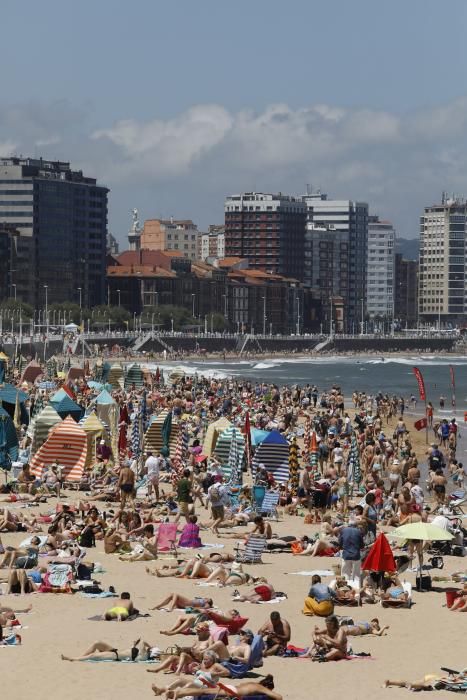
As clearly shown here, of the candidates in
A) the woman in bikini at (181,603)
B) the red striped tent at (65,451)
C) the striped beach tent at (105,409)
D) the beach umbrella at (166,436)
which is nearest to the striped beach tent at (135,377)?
the striped beach tent at (105,409)

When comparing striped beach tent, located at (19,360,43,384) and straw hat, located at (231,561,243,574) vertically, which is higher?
striped beach tent, located at (19,360,43,384)

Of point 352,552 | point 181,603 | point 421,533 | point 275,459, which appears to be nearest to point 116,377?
point 275,459

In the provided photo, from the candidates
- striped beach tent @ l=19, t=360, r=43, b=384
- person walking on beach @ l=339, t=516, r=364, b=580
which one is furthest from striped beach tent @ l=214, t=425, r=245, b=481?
striped beach tent @ l=19, t=360, r=43, b=384

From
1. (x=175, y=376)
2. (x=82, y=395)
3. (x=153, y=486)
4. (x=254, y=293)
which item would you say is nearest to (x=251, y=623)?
(x=153, y=486)

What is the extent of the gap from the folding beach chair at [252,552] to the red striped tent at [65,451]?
235 inches

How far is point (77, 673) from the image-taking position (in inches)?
583

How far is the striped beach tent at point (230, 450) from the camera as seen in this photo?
Answer: 2750cm

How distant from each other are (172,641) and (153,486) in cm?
1083

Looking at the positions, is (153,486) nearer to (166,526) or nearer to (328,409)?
(166,526)

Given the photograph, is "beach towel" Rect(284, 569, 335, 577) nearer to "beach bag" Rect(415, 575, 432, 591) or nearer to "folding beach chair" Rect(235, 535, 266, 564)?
"folding beach chair" Rect(235, 535, 266, 564)

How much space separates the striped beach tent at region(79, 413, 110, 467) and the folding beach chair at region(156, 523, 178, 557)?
278 inches

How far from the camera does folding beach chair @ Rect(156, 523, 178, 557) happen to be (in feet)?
70.5

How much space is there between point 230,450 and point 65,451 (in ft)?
9.98

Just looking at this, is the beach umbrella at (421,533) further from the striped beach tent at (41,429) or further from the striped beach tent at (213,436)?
the striped beach tent at (213,436)
